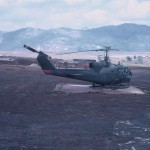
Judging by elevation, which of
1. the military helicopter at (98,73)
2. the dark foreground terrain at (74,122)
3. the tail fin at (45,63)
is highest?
the tail fin at (45,63)

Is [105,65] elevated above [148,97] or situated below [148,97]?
above

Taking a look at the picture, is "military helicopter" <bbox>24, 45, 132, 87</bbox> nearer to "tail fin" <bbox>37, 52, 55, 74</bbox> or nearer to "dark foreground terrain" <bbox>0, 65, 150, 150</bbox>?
"tail fin" <bbox>37, 52, 55, 74</bbox>

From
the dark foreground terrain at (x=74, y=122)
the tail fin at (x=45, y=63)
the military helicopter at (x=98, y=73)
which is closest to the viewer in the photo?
the dark foreground terrain at (x=74, y=122)

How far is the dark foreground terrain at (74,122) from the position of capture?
46.2 ft

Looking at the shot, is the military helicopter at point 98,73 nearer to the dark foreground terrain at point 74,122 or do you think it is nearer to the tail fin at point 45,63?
the tail fin at point 45,63

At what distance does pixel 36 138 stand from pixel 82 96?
14609mm

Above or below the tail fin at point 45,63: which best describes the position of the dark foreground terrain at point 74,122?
below

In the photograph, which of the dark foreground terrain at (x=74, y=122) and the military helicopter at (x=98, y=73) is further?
the military helicopter at (x=98, y=73)

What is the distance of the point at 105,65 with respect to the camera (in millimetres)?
33375

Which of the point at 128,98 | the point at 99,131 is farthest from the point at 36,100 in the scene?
the point at 99,131

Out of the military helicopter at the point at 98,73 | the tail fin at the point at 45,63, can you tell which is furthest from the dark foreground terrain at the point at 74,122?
the tail fin at the point at 45,63

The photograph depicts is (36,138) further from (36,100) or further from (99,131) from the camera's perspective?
(36,100)

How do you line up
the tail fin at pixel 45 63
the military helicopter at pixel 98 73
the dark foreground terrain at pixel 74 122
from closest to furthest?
1. the dark foreground terrain at pixel 74 122
2. the military helicopter at pixel 98 73
3. the tail fin at pixel 45 63

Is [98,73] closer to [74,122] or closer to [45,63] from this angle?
[45,63]
